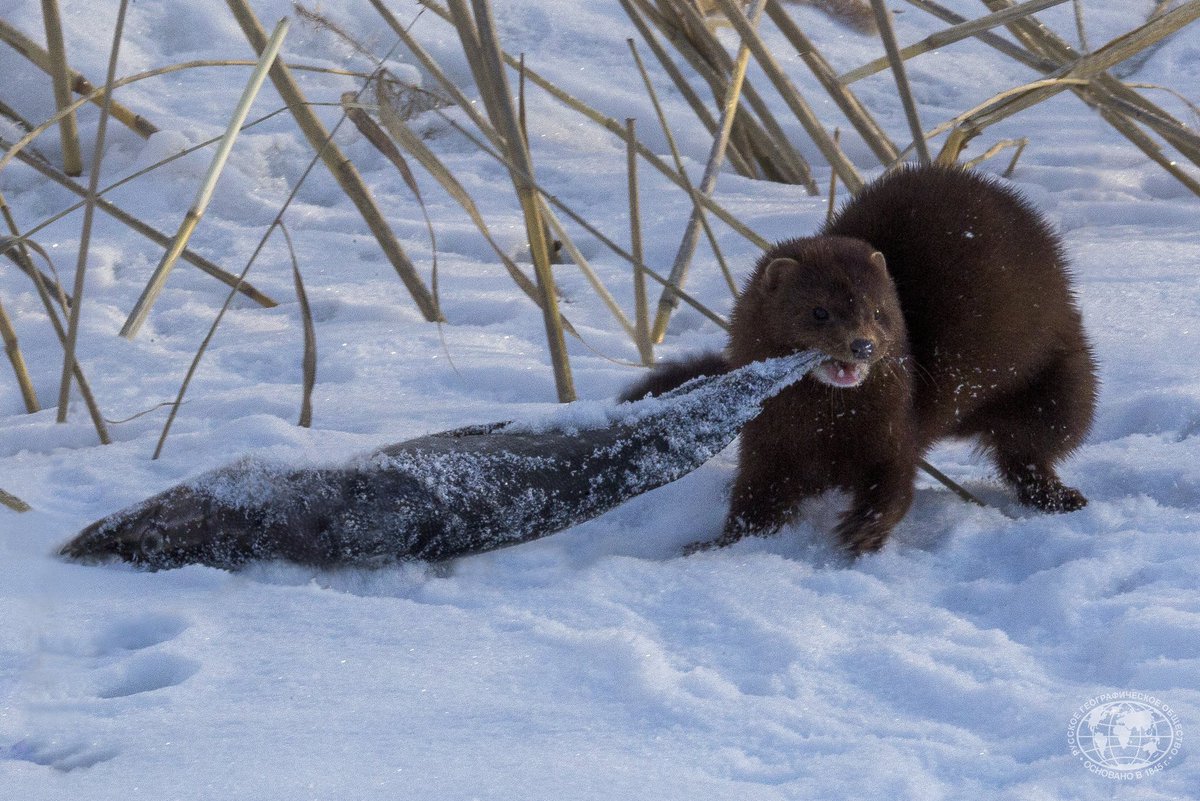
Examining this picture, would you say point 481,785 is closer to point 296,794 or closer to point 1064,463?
point 296,794

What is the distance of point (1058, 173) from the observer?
15.3ft

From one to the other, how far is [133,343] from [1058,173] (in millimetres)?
3272

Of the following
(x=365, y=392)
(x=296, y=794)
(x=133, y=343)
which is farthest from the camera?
(x=133, y=343)

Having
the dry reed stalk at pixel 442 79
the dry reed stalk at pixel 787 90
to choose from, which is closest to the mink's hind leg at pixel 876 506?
the dry reed stalk at pixel 787 90

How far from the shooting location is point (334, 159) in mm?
3033

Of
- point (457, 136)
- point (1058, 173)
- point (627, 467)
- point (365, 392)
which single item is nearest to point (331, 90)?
point (457, 136)

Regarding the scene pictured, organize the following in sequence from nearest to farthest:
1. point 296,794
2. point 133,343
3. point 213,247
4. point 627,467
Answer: point 296,794 → point 627,467 → point 133,343 → point 213,247

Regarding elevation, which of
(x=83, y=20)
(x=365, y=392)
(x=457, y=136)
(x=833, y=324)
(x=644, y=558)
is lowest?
(x=644, y=558)

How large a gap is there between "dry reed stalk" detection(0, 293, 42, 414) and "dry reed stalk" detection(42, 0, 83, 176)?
0.75 meters

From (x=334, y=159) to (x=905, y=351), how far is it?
142cm

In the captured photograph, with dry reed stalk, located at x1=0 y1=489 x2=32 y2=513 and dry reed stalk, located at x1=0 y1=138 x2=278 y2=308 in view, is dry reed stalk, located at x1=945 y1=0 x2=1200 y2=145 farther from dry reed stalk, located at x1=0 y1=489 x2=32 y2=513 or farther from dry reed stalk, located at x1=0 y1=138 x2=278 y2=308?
dry reed stalk, located at x1=0 y1=489 x2=32 y2=513

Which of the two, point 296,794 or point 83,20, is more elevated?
point 83,20

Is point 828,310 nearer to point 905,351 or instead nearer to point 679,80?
point 905,351

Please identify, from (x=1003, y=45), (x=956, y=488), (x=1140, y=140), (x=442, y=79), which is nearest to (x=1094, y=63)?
(x=1003, y=45)
